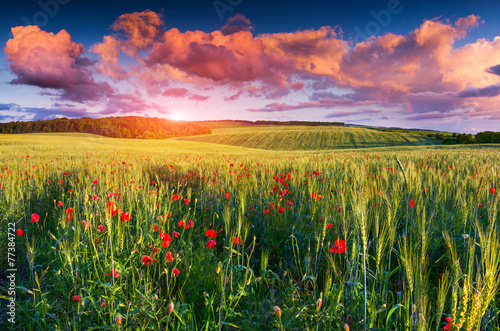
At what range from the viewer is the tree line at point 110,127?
230 ft

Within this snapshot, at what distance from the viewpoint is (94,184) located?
4.11 metres

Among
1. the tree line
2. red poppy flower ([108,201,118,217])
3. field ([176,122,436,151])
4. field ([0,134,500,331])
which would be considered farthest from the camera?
the tree line

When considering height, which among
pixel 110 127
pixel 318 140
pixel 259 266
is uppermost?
pixel 110 127

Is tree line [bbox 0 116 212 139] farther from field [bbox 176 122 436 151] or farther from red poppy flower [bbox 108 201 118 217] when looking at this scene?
red poppy flower [bbox 108 201 118 217]

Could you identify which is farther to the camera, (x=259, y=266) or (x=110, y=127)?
(x=110, y=127)

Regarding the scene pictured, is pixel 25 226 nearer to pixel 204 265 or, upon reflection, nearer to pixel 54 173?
pixel 204 265

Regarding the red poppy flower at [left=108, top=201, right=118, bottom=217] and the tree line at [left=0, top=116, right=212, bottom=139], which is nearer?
the red poppy flower at [left=108, top=201, right=118, bottom=217]

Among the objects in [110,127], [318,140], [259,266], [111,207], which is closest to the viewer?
[111,207]

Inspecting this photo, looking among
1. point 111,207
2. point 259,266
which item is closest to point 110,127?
point 111,207

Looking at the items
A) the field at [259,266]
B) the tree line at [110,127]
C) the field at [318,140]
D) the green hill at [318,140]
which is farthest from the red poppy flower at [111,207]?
the tree line at [110,127]

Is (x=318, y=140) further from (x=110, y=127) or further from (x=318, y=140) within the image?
(x=110, y=127)

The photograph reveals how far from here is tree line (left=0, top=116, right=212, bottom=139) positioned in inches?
2763

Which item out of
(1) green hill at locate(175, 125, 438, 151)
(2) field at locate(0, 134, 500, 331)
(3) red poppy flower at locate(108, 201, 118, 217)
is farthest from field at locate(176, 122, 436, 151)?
(3) red poppy flower at locate(108, 201, 118, 217)

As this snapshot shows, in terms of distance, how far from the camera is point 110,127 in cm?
7238
